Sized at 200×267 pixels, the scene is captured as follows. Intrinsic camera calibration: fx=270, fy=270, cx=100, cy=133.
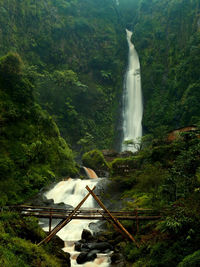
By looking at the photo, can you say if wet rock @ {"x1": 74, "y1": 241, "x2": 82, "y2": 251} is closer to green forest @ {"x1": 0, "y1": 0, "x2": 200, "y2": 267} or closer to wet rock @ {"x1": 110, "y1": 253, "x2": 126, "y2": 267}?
green forest @ {"x1": 0, "y1": 0, "x2": 200, "y2": 267}

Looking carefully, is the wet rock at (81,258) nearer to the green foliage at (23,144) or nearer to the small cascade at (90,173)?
the green foliage at (23,144)

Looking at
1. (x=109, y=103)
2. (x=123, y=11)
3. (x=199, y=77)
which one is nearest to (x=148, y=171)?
(x=199, y=77)

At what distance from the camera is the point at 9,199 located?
20281 mm

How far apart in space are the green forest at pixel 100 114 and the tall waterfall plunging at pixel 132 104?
1740 millimetres

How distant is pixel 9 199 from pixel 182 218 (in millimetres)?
14205

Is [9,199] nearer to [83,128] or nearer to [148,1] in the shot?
[83,128]

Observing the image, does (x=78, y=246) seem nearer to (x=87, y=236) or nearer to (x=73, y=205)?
(x=87, y=236)

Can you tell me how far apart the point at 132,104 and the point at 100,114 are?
747 centimetres

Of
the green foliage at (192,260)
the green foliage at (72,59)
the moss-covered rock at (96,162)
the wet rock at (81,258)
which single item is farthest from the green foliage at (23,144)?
the green foliage at (72,59)

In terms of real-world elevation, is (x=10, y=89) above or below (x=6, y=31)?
below

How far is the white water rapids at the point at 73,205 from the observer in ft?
42.0

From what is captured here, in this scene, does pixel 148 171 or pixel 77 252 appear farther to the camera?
pixel 148 171

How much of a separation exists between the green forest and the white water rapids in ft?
3.56

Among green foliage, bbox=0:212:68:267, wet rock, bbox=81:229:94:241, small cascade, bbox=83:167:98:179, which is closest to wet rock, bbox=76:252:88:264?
green foliage, bbox=0:212:68:267
